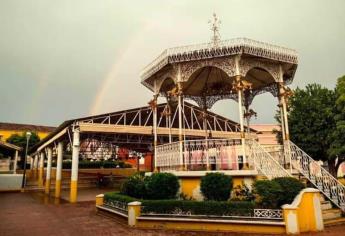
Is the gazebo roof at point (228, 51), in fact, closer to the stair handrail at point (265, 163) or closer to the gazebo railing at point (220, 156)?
the gazebo railing at point (220, 156)

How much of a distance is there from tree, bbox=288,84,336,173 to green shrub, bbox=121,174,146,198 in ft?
37.1

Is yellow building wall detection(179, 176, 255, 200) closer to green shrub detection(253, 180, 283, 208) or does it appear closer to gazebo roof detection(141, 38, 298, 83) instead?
green shrub detection(253, 180, 283, 208)

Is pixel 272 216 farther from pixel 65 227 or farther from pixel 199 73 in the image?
pixel 199 73

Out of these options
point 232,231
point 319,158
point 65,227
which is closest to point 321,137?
point 319,158

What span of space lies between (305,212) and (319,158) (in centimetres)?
1213

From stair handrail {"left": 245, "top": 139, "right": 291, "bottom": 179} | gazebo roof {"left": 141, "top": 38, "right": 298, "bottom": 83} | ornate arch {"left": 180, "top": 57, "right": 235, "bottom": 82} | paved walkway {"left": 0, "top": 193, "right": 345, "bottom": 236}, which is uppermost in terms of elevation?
gazebo roof {"left": 141, "top": 38, "right": 298, "bottom": 83}

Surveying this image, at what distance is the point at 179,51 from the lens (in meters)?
12.5

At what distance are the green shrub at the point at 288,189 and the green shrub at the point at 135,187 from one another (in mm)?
5478

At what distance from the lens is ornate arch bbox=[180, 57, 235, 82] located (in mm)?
11938

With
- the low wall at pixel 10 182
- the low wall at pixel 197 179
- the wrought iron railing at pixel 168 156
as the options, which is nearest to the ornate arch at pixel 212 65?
the wrought iron railing at pixel 168 156

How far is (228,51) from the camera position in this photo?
11.7 meters

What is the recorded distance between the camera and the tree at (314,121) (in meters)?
17.5

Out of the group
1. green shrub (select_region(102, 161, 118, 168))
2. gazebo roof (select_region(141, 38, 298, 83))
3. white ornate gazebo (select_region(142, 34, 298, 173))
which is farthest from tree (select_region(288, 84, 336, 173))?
green shrub (select_region(102, 161, 118, 168))

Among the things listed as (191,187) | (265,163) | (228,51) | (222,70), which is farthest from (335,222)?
(222,70)
